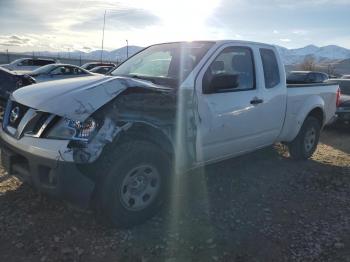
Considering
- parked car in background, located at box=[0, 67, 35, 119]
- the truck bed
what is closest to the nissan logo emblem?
the truck bed

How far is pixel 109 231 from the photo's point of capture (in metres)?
3.96

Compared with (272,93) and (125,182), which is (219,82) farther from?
(125,182)

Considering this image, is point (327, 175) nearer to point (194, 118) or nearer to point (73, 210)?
point (194, 118)

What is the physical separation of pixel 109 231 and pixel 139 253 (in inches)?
18.6

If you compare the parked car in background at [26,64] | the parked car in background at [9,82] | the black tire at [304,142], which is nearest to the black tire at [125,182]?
the black tire at [304,142]

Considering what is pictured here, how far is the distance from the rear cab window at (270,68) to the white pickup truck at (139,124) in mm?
37

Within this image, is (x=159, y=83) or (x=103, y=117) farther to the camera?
(x=159, y=83)

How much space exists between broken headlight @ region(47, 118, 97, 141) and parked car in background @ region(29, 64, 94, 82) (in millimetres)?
11025

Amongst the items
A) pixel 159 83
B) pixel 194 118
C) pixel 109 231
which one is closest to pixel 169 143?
pixel 194 118

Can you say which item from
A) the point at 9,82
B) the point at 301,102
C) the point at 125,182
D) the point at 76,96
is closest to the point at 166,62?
the point at 76,96

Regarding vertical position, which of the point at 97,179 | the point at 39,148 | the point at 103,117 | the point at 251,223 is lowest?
the point at 251,223

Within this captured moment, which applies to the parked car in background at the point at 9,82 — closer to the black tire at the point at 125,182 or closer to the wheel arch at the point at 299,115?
the wheel arch at the point at 299,115

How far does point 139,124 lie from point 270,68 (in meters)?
2.66

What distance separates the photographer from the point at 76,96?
12.2ft
